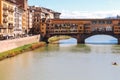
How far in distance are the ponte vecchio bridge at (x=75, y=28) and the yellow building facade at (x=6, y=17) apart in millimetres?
8813

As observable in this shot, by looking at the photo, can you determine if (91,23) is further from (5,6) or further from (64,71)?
(64,71)

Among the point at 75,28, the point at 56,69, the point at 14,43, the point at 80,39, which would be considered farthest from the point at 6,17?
the point at 56,69

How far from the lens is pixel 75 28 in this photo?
222ft

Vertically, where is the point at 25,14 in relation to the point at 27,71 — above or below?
above

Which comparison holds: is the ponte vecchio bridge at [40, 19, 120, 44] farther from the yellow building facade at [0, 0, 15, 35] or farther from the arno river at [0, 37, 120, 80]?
the arno river at [0, 37, 120, 80]

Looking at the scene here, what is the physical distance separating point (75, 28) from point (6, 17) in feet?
55.5

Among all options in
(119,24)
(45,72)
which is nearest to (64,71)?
(45,72)

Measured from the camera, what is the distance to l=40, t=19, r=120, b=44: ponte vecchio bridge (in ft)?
213

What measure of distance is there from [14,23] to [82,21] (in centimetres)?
1338

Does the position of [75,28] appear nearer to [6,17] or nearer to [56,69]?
[6,17]

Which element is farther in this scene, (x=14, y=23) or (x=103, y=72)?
(x=14, y=23)

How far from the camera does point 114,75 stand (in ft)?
88.2

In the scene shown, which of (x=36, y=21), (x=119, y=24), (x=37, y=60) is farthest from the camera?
(x=36, y=21)

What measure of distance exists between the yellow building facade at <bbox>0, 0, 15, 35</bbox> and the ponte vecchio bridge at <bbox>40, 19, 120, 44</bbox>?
8813 mm
